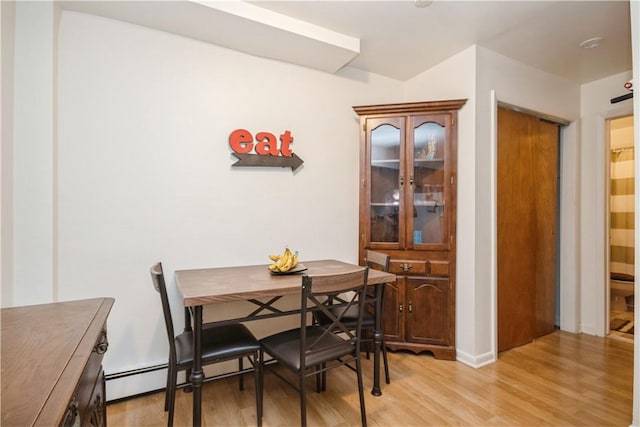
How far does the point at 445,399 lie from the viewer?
2123 mm

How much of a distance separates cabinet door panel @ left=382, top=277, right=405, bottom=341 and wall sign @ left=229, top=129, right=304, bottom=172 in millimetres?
1386

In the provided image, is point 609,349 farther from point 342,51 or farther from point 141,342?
point 141,342

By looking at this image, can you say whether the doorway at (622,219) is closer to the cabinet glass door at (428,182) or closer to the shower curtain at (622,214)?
the shower curtain at (622,214)

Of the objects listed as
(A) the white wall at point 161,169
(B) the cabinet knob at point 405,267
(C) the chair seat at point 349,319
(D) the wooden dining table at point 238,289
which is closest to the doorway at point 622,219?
(B) the cabinet knob at point 405,267

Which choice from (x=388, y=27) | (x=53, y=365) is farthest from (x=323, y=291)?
(x=388, y=27)

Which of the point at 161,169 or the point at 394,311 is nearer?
the point at 161,169

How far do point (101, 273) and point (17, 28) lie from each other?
4.95 ft

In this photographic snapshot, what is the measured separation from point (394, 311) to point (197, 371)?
177 centimetres

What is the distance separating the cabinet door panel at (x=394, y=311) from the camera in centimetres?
280

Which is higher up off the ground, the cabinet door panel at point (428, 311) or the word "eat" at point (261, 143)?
the word "eat" at point (261, 143)

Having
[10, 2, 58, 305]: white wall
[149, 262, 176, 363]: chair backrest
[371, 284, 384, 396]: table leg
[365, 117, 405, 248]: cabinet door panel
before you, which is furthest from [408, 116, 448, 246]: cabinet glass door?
[10, 2, 58, 305]: white wall

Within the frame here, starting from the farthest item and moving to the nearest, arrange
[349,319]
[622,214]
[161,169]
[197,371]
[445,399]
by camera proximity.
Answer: [622,214], [349,319], [161,169], [445,399], [197,371]

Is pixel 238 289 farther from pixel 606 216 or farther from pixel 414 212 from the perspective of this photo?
pixel 606 216

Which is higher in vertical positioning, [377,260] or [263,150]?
[263,150]
